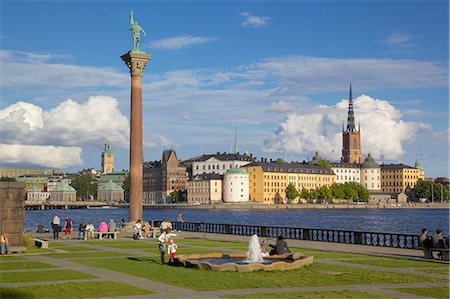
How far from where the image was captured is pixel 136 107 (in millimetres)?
48875

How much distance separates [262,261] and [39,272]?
797 cm

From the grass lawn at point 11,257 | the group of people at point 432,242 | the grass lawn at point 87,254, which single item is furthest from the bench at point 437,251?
the grass lawn at point 11,257

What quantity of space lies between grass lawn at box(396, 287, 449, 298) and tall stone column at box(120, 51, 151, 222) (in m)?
31.5

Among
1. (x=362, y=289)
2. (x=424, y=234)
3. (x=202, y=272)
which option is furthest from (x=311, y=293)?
(x=424, y=234)

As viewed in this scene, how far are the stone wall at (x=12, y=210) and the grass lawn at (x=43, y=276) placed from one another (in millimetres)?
9043

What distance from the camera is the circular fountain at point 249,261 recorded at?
23.4 meters

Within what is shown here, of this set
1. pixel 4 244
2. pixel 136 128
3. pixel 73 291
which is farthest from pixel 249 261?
pixel 136 128

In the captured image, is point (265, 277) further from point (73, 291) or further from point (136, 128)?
point (136, 128)

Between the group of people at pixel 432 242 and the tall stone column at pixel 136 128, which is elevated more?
the tall stone column at pixel 136 128

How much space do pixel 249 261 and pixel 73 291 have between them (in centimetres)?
853

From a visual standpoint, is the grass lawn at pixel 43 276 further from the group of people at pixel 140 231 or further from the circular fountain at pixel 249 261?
the group of people at pixel 140 231

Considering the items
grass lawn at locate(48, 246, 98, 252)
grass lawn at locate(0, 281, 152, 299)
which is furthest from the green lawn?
grass lawn at locate(48, 246, 98, 252)

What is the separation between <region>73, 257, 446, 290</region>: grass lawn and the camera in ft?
67.3

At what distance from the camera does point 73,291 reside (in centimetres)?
1908
